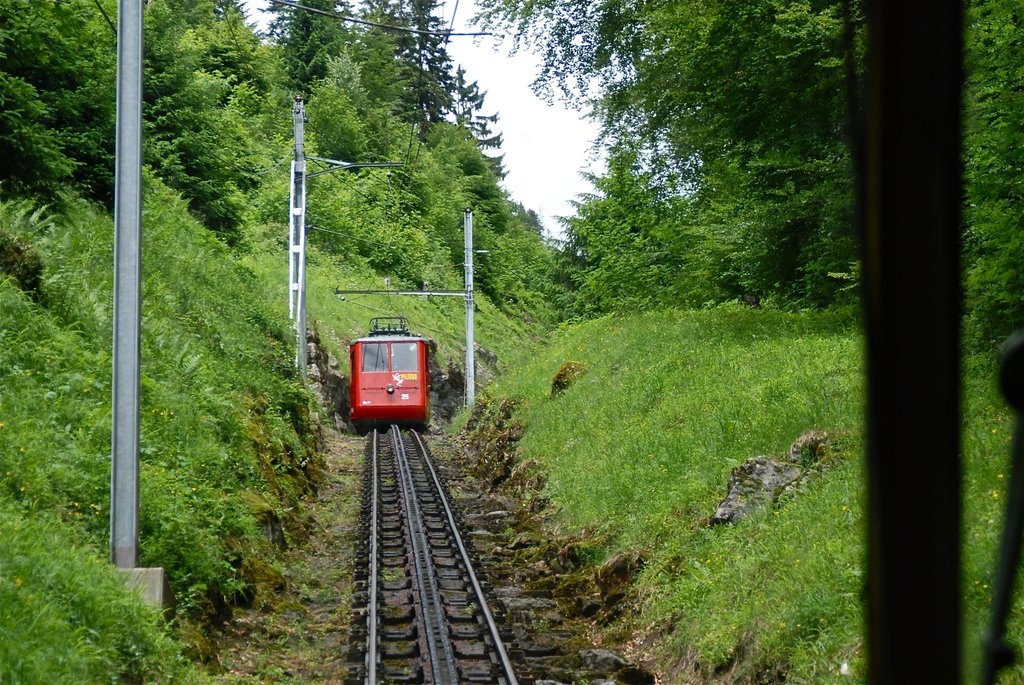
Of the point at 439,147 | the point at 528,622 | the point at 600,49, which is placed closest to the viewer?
the point at 528,622

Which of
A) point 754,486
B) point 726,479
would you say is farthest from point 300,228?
point 754,486

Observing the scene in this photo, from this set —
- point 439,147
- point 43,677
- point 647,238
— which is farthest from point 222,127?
point 439,147

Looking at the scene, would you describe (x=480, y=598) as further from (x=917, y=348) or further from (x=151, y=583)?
(x=917, y=348)

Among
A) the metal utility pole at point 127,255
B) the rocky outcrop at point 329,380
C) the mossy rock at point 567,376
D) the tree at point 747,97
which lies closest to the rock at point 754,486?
the metal utility pole at point 127,255

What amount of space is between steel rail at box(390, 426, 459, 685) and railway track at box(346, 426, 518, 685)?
0.04 ft

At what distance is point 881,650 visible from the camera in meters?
2.07

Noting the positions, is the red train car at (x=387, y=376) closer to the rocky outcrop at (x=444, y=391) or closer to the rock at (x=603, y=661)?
the rocky outcrop at (x=444, y=391)

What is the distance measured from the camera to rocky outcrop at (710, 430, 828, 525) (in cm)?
1066

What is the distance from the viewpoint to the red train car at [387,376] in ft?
109

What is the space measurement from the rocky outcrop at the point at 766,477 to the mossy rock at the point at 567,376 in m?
12.2

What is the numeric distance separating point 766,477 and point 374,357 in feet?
76.5

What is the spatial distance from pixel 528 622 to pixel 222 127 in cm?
2015

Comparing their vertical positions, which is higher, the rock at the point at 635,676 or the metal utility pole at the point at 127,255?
the metal utility pole at the point at 127,255

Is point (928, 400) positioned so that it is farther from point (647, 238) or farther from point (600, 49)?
point (647, 238)
